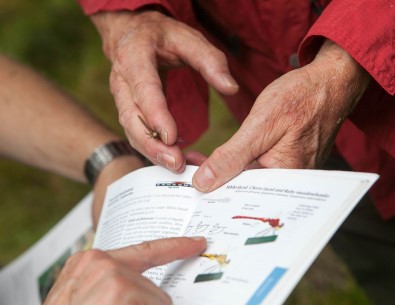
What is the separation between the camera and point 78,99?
1.69 metres

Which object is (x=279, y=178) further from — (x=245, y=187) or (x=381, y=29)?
(x=381, y=29)

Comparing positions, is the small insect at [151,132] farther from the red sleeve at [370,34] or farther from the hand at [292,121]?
the red sleeve at [370,34]

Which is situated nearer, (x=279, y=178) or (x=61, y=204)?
(x=279, y=178)

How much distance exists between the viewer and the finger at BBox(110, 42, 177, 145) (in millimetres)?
905

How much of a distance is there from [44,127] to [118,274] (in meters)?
0.77

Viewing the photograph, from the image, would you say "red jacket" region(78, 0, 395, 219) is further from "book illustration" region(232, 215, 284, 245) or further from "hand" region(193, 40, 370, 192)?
"book illustration" region(232, 215, 284, 245)

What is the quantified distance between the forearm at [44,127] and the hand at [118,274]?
2.05ft

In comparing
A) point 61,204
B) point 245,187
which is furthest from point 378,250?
point 61,204

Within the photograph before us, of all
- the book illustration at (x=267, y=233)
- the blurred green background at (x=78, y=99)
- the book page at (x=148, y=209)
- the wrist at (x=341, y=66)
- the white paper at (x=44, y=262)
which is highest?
the wrist at (x=341, y=66)

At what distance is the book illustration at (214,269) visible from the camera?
0.73 metres

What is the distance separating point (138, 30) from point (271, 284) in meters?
0.55

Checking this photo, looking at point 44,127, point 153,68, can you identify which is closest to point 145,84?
point 153,68

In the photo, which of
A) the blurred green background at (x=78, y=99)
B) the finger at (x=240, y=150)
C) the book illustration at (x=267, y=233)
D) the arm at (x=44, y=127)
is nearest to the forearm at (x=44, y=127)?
the arm at (x=44, y=127)

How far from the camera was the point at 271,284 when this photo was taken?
0.67m
